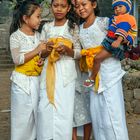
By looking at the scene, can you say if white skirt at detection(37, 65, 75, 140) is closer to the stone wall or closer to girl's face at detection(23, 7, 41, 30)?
girl's face at detection(23, 7, 41, 30)

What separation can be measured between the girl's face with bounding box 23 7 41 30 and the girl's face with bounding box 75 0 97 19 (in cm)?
40

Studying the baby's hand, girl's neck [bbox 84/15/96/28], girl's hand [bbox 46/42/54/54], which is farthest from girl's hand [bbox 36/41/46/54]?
the baby's hand

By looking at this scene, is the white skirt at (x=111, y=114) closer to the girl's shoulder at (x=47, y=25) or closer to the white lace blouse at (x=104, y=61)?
the white lace blouse at (x=104, y=61)

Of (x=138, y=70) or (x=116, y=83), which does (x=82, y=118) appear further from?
(x=138, y=70)

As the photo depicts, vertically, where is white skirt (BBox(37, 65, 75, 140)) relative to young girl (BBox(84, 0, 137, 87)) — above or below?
below

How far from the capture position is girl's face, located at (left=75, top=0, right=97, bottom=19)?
367 centimetres

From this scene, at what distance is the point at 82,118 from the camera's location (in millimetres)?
3994

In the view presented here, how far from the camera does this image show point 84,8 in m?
3.68

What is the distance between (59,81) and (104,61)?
1.47 feet

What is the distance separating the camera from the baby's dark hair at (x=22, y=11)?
12.7 ft

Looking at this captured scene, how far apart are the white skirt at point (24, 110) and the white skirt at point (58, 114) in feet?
0.54

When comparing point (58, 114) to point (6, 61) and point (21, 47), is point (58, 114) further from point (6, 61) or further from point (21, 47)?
point (6, 61)

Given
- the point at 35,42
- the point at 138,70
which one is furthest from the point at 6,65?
the point at 35,42

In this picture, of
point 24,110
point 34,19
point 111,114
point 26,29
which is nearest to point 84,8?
point 34,19
